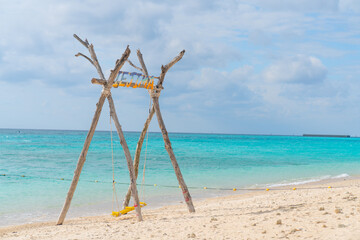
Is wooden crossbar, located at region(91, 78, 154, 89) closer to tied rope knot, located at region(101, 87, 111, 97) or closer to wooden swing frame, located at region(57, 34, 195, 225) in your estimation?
wooden swing frame, located at region(57, 34, 195, 225)

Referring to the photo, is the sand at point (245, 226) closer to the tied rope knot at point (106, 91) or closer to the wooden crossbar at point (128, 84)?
the tied rope knot at point (106, 91)

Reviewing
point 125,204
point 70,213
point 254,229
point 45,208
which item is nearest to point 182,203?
point 125,204

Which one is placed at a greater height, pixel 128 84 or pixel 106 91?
pixel 128 84

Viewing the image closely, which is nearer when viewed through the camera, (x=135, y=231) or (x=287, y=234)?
(x=287, y=234)

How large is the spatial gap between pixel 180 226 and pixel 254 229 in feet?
4.52

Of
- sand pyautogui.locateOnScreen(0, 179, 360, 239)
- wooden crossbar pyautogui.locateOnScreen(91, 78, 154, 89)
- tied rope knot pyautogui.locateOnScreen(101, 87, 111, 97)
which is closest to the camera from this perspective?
sand pyautogui.locateOnScreen(0, 179, 360, 239)

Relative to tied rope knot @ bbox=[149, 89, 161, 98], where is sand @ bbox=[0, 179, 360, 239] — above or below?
below

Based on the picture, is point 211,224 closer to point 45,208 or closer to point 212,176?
point 45,208

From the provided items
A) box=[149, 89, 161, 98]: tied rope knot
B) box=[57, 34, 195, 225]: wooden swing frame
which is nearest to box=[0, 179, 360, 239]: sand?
box=[57, 34, 195, 225]: wooden swing frame

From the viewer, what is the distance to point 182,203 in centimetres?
1038

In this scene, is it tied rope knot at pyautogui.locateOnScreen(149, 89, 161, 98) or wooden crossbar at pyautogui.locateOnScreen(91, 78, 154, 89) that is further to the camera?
tied rope knot at pyautogui.locateOnScreen(149, 89, 161, 98)

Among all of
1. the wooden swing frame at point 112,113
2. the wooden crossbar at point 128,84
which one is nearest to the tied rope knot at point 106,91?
the wooden swing frame at point 112,113

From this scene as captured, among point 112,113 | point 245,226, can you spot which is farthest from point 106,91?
point 245,226

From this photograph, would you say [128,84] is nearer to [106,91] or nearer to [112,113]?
[106,91]
